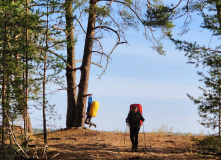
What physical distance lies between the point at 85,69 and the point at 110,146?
6.44 metres

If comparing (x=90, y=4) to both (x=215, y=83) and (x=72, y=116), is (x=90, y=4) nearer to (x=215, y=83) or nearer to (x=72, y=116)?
(x=72, y=116)

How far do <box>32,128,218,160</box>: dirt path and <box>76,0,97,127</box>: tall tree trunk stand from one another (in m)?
1.16

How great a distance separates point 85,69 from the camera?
68.7 ft

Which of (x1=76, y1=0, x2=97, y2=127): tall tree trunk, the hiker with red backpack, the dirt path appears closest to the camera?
the dirt path

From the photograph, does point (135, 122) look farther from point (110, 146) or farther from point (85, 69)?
point (85, 69)

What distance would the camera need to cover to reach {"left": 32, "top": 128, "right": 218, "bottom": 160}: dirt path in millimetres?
13922

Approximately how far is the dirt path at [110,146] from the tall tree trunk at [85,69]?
3.80 ft

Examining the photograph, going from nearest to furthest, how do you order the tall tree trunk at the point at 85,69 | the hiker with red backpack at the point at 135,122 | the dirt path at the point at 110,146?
the dirt path at the point at 110,146 < the hiker with red backpack at the point at 135,122 < the tall tree trunk at the point at 85,69

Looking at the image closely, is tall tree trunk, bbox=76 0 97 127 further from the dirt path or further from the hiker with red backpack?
the hiker with red backpack

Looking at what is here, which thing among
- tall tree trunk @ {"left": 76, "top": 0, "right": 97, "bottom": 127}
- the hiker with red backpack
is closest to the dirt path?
the hiker with red backpack

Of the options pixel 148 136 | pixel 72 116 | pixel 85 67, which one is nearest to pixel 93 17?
pixel 85 67

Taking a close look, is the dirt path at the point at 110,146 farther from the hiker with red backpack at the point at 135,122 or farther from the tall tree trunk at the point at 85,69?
the tall tree trunk at the point at 85,69

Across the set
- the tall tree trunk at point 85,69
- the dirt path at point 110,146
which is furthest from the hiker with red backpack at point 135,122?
the tall tree trunk at point 85,69

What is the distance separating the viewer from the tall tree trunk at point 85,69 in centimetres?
2083
